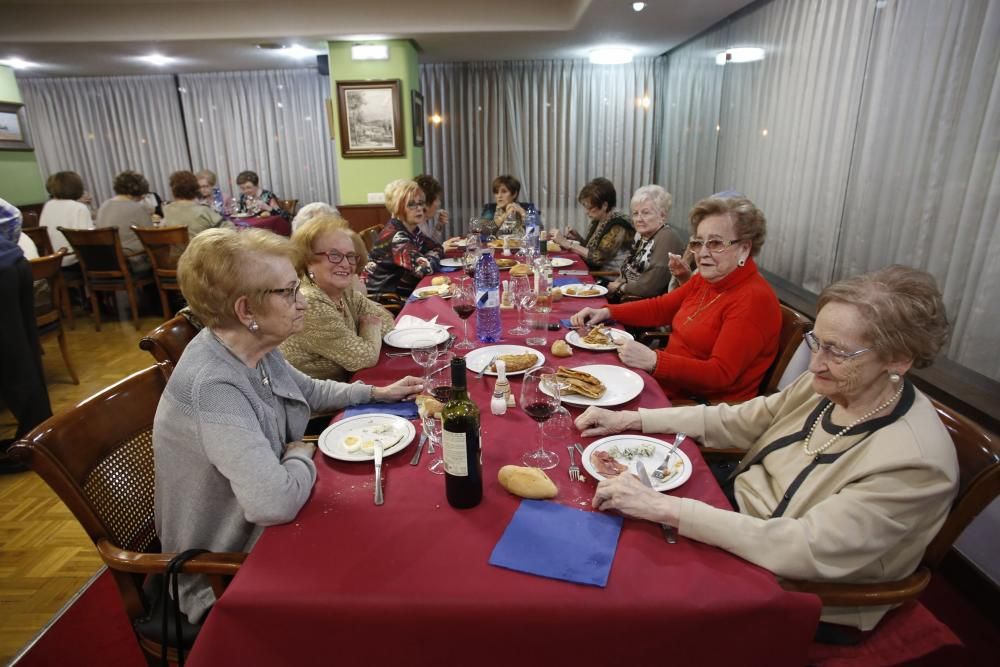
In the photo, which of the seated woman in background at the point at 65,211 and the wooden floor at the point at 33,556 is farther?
the seated woman in background at the point at 65,211

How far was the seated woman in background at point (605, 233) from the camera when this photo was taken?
429 cm

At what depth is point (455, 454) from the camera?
112 centimetres

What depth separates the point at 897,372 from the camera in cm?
118

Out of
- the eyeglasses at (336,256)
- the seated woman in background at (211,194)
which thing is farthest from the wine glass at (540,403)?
the seated woman in background at (211,194)

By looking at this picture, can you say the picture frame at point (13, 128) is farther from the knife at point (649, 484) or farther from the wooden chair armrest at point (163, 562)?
Result: the knife at point (649, 484)

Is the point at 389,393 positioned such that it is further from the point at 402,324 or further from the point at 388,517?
the point at 402,324

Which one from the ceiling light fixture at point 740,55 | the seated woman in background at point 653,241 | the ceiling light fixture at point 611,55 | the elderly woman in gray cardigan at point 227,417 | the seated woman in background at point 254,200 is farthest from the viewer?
the seated woman in background at point 254,200

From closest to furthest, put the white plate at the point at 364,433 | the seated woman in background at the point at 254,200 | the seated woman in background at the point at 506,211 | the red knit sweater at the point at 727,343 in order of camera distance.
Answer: the white plate at the point at 364,433
the red knit sweater at the point at 727,343
the seated woman in background at the point at 506,211
the seated woman in background at the point at 254,200

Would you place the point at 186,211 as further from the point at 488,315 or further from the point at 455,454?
the point at 455,454

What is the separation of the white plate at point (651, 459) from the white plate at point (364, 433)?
0.46 m

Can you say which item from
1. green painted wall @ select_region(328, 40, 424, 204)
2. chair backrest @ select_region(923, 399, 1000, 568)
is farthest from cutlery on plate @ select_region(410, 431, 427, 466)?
green painted wall @ select_region(328, 40, 424, 204)

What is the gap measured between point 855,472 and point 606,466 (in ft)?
1.64

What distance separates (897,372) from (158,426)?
1605 mm

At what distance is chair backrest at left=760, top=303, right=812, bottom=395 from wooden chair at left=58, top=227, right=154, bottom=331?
18.0 ft
